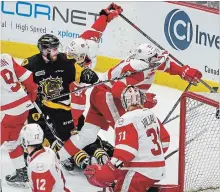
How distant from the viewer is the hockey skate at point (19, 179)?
4.55m

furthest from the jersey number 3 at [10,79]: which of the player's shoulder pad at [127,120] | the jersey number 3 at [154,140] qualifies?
the jersey number 3 at [154,140]

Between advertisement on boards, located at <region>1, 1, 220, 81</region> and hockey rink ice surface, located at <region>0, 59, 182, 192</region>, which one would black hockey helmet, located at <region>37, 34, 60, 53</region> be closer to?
hockey rink ice surface, located at <region>0, 59, 182, 192</region>

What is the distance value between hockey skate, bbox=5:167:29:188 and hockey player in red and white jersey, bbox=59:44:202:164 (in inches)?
10.9

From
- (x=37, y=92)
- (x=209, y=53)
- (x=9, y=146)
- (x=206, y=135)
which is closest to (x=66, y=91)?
(x=37, y=92)

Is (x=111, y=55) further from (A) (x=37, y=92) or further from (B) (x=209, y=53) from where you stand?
(A) (x=37, y=92)

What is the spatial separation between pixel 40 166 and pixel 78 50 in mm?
1398

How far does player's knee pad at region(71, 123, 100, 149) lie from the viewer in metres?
4.57

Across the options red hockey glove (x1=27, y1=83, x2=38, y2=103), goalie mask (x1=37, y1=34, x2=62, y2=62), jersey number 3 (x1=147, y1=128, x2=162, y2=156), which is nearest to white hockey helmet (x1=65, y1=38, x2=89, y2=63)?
goalie mask (x1=37, y1=34, x2=62, y2=62)

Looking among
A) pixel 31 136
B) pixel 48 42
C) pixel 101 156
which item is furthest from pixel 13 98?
pixel 31 136

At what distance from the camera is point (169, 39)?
652 cm

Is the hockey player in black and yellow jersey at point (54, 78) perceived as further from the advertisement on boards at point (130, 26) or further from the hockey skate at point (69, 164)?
the advertisement on boards at point (130, 26)

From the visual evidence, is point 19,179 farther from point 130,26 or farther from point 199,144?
point 130,26

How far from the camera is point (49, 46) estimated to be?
4.48 meters

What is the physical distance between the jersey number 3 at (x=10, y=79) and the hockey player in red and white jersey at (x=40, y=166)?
0.76 metres
